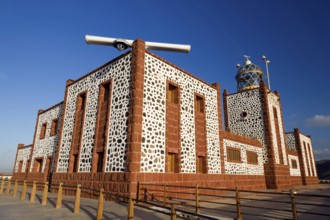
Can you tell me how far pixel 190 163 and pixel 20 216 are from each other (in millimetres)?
8156

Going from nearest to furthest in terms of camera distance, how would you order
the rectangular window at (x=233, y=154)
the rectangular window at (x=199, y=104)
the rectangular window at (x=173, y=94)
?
the rectangular window at (x=173, y=94), the rectangular window at (x=199, y=104), the rectangular window at (x=233, y=154)

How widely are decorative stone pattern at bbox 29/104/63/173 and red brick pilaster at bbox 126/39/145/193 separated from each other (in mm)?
10358

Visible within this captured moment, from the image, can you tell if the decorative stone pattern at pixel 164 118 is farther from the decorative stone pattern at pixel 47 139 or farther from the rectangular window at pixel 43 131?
the rectangular window at pixel 43 131

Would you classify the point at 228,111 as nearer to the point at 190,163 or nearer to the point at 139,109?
the point at 190,163

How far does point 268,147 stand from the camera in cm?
2070

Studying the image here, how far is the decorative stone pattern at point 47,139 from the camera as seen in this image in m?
18.1

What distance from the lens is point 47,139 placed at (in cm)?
1925

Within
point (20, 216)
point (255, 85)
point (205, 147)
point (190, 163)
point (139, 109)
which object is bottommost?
point (20, 216)

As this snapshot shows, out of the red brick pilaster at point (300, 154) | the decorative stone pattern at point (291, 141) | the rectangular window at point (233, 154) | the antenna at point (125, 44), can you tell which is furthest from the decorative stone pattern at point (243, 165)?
the decorative stone pattern at point (291, 141)

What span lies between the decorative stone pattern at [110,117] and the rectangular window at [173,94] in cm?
282

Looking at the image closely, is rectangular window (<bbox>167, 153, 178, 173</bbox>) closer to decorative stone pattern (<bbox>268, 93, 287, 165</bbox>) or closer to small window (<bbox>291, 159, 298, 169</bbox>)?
decorative stone pattern (<bbox>268, 93, 287, 165</bbox>)

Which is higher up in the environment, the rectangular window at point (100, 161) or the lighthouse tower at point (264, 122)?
the lighthouse tower at point (264, 122)

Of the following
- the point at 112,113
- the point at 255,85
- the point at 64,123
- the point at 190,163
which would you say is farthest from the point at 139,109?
the point at 255,85

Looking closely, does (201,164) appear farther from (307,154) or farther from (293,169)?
(307,154)
